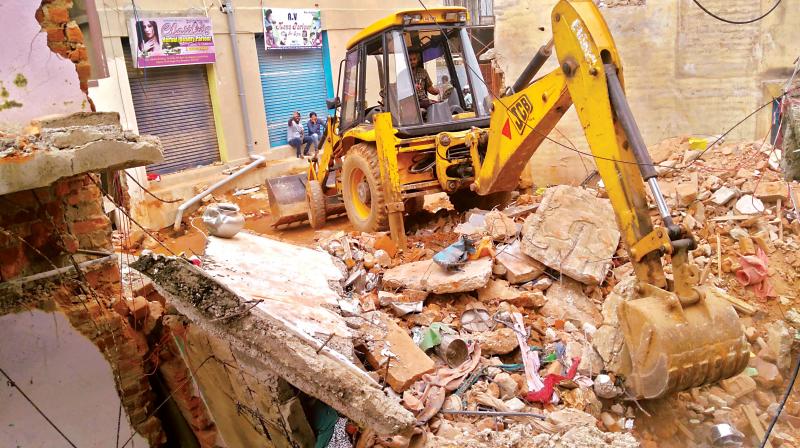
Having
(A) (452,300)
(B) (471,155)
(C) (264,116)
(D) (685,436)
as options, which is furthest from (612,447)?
(C) (264,116)

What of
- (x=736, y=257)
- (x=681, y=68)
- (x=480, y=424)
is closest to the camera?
(x=480, y=424)

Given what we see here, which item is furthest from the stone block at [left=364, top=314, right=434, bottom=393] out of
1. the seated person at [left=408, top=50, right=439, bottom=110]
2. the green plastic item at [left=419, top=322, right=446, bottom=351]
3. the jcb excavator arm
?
the seated person at [left=408, top=50, right=439, bottom=110]

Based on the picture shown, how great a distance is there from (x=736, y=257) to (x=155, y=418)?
5853 millimetres

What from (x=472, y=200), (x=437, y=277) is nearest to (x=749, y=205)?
(x=472, y=200)

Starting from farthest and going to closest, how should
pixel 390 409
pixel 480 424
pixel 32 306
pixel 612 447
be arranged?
1. pixel 480 424
2. pixel 612 447
3. pixel 32 306
4. pixel 390 409

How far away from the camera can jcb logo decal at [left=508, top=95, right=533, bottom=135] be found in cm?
525

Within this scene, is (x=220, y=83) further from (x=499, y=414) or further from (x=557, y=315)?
(x=499, y=414)

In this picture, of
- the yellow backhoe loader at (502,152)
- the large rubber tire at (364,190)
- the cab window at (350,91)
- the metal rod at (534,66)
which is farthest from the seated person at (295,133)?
the metal rod at (534,66)

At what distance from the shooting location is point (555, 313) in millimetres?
5363

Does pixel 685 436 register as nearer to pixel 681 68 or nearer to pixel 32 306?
pixel 32 306

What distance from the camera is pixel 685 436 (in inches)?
162

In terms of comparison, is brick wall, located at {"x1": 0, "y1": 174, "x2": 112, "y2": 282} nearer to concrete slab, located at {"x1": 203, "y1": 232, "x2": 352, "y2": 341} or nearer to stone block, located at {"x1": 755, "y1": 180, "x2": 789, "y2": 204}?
concrete slab, located at {"x1": 203, "y1": 232, "x2": 352, "y2": 341}

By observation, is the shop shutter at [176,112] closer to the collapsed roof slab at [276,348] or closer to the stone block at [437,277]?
the stone block at [437,277]

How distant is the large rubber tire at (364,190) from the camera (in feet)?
23.4
